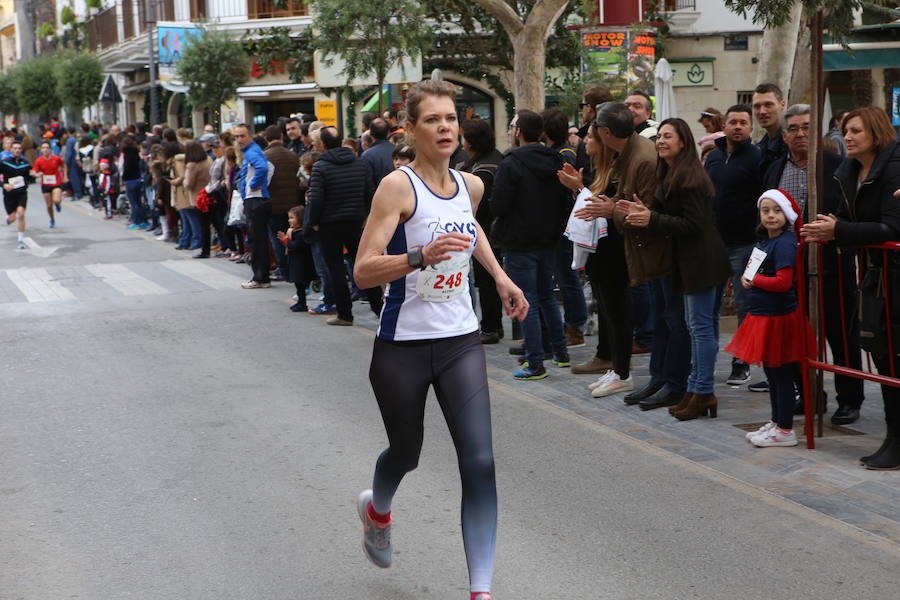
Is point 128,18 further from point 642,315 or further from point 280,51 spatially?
point 642,315

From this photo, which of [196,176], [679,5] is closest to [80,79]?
[679,5]

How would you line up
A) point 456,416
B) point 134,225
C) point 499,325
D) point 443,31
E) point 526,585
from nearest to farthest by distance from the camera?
point 456,416, point 526,585, point 499,325, point 134,225, point 443,31

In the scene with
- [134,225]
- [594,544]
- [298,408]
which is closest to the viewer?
[594,544]

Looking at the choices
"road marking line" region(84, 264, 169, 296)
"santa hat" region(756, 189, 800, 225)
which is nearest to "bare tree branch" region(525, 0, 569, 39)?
"road marking line" region(84, 264, 169, 296)

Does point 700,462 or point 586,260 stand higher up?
point 586,260

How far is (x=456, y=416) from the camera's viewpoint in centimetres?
422

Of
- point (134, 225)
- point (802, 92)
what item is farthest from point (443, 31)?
point (802, 92)

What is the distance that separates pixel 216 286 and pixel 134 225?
9.34 m

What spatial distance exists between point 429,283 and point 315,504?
1.86 m

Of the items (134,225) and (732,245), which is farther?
(134,225)

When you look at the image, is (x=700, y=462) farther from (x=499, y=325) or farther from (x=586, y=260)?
(x=499, y=325)

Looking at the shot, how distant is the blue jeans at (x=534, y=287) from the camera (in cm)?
846

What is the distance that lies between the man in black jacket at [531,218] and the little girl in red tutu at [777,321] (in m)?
2.20

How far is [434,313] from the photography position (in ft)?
13.9
